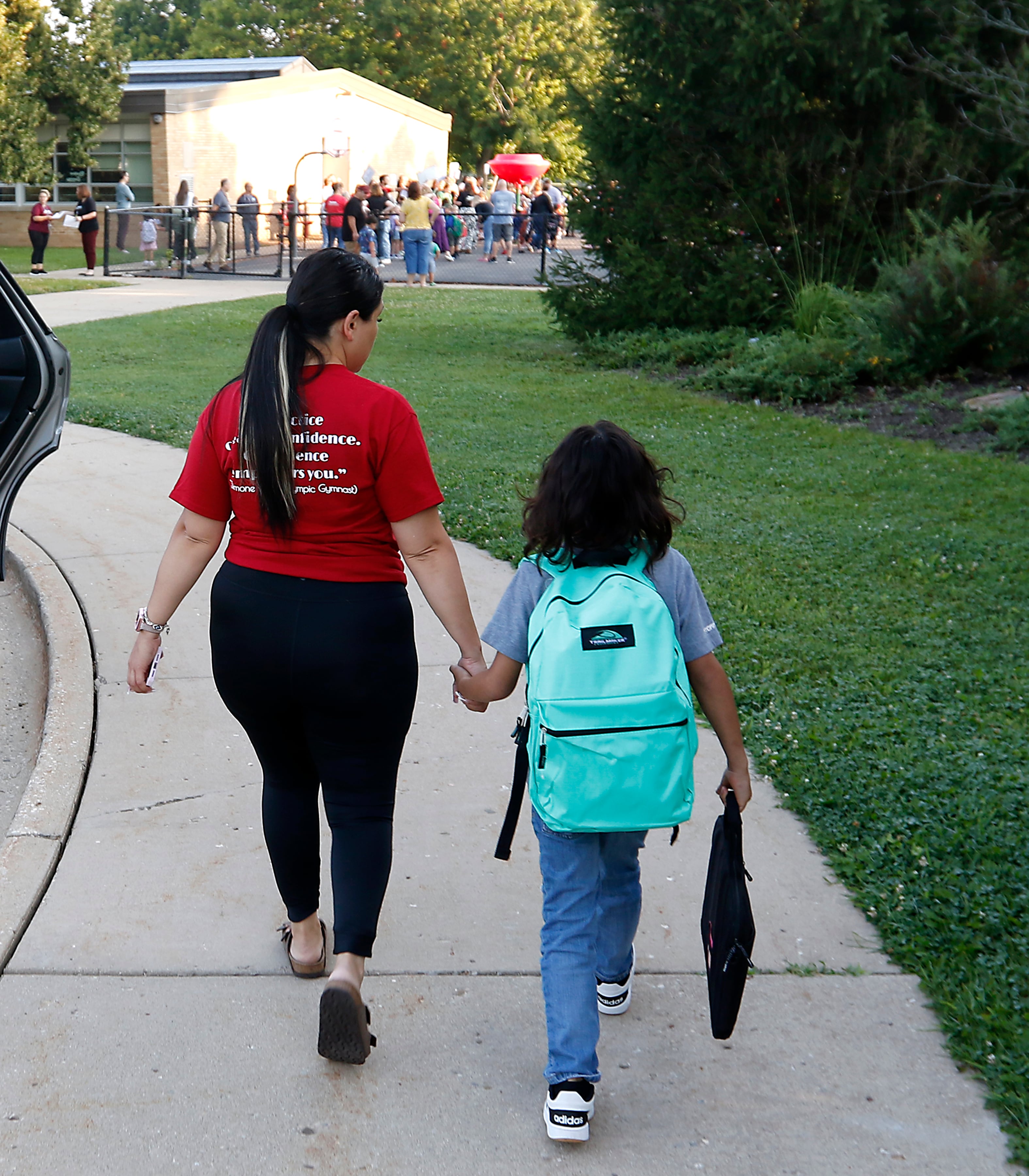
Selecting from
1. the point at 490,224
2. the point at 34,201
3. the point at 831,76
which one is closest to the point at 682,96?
the point at 831,76

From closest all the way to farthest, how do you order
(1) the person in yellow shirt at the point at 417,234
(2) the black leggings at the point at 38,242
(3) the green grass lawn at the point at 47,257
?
(1) the person in yellow shirt at the point at 417,234 < (2) the black leggings at the point at 38,242 < (3) the green grass lawn at the point at 47,257

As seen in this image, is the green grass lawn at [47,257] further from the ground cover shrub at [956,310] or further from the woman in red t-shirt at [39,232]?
the ground cover shrub at [956,310]

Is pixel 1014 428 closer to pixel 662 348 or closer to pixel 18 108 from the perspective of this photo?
pixel 662 348

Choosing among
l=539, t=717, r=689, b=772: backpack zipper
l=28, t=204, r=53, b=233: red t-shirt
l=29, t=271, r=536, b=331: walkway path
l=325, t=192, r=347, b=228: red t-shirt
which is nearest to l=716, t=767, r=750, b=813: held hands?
l=539, t=717, r=689, b=772: backpack zipper

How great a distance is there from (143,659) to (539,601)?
1033 millimetres

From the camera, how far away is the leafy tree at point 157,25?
6750 cm

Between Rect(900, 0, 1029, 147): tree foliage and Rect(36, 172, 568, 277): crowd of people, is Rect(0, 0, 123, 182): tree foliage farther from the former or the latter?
Rect(900, 0, 1029, 147): tree foliage

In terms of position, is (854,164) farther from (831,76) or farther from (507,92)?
(507,92)

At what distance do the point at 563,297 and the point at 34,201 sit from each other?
86.0 feet

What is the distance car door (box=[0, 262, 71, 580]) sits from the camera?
484 centimetres

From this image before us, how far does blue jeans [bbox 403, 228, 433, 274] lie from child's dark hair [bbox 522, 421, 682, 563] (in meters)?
20.9

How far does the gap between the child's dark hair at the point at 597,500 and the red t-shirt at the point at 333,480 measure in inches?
11.0

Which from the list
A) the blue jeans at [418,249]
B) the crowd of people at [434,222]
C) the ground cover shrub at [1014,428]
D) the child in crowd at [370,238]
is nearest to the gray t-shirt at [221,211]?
the crowd of people at [434,222]

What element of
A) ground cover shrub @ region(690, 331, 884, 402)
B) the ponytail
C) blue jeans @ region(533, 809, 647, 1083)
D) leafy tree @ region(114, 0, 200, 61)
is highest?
leafy tree @ region(114, 0, 200, 61)
